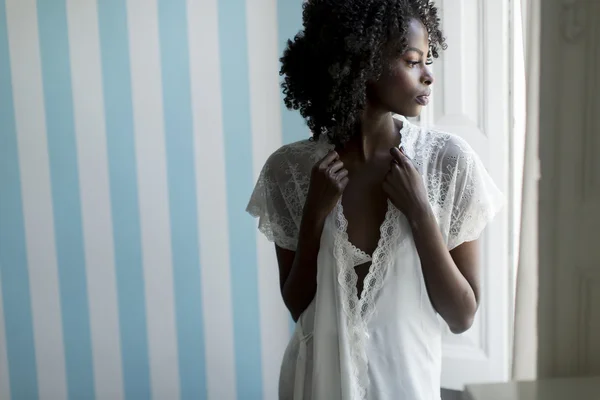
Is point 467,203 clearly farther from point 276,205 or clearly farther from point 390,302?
point 276,205

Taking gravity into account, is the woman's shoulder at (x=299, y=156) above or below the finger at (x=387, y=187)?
above

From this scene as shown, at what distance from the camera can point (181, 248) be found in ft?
5.38

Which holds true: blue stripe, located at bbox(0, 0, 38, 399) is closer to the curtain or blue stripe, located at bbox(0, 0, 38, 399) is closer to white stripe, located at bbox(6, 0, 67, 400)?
white stripe, located at bbox(6, 0, 67, 400)

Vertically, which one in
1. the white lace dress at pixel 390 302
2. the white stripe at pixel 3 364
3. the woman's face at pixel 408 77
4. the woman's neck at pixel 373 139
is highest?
the woman's face at pixel 408 77

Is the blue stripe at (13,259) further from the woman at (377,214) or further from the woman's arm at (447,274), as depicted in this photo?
the woman's arm at (447,274)

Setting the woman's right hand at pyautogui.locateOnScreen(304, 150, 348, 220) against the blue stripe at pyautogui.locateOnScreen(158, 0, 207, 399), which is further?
the blue stripe at pyautogui.locateOnScreen(158, 0, 207, 399)

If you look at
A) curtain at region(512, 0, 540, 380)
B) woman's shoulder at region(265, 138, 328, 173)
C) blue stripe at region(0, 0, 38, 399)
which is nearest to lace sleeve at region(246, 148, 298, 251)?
woman's shoulder at region(265, 138, 328, 173)

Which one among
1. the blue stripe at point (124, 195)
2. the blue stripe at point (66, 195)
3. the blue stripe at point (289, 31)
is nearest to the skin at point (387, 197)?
the blue stripe at point (289, 31)

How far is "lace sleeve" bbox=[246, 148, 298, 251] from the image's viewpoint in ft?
3.08

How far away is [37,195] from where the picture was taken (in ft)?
5.31

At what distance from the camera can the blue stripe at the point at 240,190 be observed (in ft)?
5.22

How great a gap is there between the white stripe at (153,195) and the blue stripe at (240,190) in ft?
0.63

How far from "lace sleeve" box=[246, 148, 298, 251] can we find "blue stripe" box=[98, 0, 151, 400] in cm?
76

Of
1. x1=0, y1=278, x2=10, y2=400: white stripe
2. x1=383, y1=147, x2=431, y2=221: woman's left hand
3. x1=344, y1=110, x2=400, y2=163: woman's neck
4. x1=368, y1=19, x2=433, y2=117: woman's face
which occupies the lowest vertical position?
x1=0, y1=278, x2=10, y2=400: white stripe
